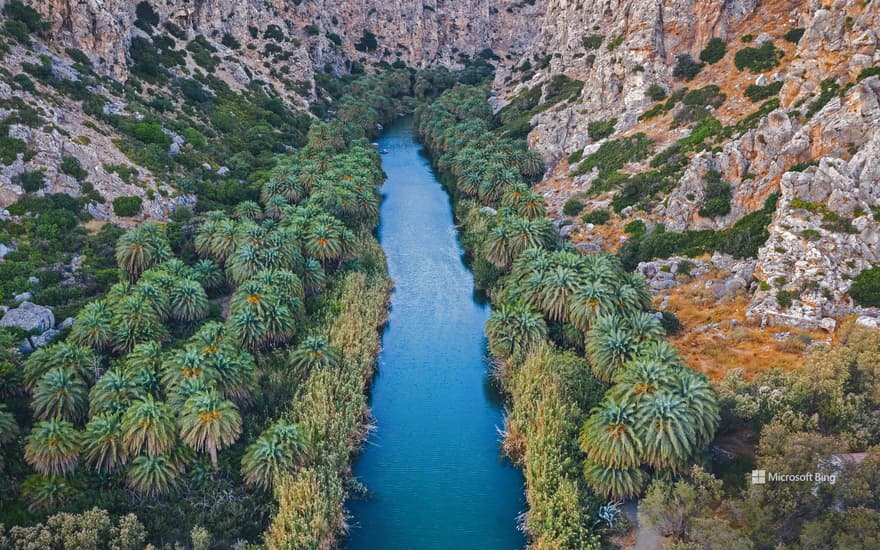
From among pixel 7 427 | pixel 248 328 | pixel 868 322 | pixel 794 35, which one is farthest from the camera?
pixel 794 35

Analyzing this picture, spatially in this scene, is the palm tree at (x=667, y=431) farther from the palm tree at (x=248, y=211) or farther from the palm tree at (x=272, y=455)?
the palm tree at (x=248, y=211)

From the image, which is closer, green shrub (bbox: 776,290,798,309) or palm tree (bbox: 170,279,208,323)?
green shrub (bbox: 776,290,798,309)

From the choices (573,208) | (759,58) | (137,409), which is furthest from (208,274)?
(759,58)

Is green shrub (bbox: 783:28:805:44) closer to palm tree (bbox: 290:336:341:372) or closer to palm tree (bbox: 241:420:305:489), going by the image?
palm tree (bbox: 290:336:341:372)

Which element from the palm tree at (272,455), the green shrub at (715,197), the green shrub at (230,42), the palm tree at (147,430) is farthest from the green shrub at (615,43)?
the palm tree at (147,430)

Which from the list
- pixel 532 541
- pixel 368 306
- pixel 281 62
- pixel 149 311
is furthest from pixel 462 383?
pixel 281 62

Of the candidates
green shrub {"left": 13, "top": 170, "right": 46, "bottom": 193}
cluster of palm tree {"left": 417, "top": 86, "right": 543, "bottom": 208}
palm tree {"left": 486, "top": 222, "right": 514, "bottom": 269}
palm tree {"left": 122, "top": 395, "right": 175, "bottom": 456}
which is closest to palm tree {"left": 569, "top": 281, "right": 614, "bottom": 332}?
palm tree {"left": 486, "top": 222, "right": 514, "bottom": 269}

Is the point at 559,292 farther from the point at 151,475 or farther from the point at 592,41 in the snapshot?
the point at 592,41
